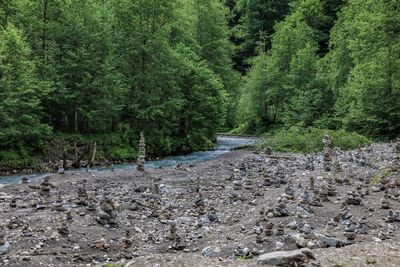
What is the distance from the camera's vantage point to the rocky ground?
32.2 ft

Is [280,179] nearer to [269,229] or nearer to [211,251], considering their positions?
[269,229]

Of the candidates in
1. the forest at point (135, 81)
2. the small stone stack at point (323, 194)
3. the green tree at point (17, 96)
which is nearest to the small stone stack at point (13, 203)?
the small stone stack at point (323, 194)

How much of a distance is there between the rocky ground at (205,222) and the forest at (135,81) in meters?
12.9

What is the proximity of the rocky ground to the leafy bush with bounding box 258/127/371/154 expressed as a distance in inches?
587

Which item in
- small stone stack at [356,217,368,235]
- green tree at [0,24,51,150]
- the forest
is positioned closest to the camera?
small stone stack at [356,217,368,235]

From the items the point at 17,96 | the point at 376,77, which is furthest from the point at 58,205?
the point at 376,77

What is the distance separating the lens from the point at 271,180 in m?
20.8

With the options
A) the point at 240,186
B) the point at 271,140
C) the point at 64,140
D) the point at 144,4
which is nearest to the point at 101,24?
the point at 144,4

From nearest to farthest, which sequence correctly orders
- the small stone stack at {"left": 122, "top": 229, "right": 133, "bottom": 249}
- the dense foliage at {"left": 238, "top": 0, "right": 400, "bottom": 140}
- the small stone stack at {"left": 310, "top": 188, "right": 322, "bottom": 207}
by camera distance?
the small stone stack at {"left": 122, "top": 229, "right": 133, "bottom": 249}
the small stone stack at {"left": 310, "top": 188, "right": 322, "bottom": 207}
the dense foliage at {"left": 238, "top": 0, "right": 400, "bottom": 140}

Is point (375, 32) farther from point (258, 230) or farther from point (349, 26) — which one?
point (258, 230)

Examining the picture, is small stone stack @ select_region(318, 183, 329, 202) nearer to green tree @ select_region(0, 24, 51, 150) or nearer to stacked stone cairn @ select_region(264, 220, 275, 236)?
stacked stone cairn @ select_region(264, 220, 275, 236)

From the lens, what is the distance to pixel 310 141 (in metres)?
37.6

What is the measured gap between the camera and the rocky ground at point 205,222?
9.82m

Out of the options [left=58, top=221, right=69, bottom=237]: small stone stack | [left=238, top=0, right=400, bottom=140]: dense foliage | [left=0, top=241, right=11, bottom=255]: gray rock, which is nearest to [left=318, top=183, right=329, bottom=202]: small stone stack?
[left=58, top=221, right=69, bottom=237]: small stone stack
